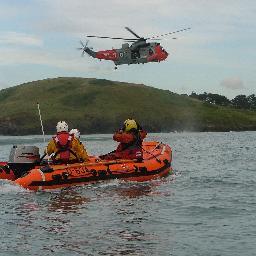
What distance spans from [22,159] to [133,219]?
873 centimetres

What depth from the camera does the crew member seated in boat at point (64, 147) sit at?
22688 mm

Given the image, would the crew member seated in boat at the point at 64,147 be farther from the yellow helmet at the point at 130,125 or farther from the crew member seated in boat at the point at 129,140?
the yellow helmet at the point at 130,125

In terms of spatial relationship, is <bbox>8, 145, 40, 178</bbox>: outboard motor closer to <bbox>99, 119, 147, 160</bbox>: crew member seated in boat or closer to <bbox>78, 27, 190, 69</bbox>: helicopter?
<bbox>99, 119, 147, 160</bbox>: crew member seated in boat

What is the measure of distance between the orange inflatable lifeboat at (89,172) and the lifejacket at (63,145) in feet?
1.44

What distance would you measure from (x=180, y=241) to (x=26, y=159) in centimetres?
1155

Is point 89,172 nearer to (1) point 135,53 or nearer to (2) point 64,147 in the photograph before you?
(2) point 64,147

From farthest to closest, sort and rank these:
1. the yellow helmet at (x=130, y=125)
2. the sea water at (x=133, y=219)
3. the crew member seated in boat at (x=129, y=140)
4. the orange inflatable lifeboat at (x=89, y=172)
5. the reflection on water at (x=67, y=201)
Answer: the yellow helmet at (x=130, y=125), the crew member seated in boat at (x=129, y=140), the orange inflatable lifeboat at (x=89, y=172), the reflection on water at (x=67, y=201), the sea water at (x=133, y=219)

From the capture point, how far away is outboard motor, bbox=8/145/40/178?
2348 cm

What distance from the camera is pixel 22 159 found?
931 inches

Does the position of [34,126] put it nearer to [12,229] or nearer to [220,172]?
[220,172]

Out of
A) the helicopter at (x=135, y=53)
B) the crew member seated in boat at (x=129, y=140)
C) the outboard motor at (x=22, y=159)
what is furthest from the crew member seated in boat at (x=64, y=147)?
the helicopter at (x=135, y=53)

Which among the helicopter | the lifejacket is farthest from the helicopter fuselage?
the lifejacket

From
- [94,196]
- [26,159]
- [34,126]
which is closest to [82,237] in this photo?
[94,196]

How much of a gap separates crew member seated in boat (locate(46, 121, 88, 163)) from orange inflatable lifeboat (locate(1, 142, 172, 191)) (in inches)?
15.1
